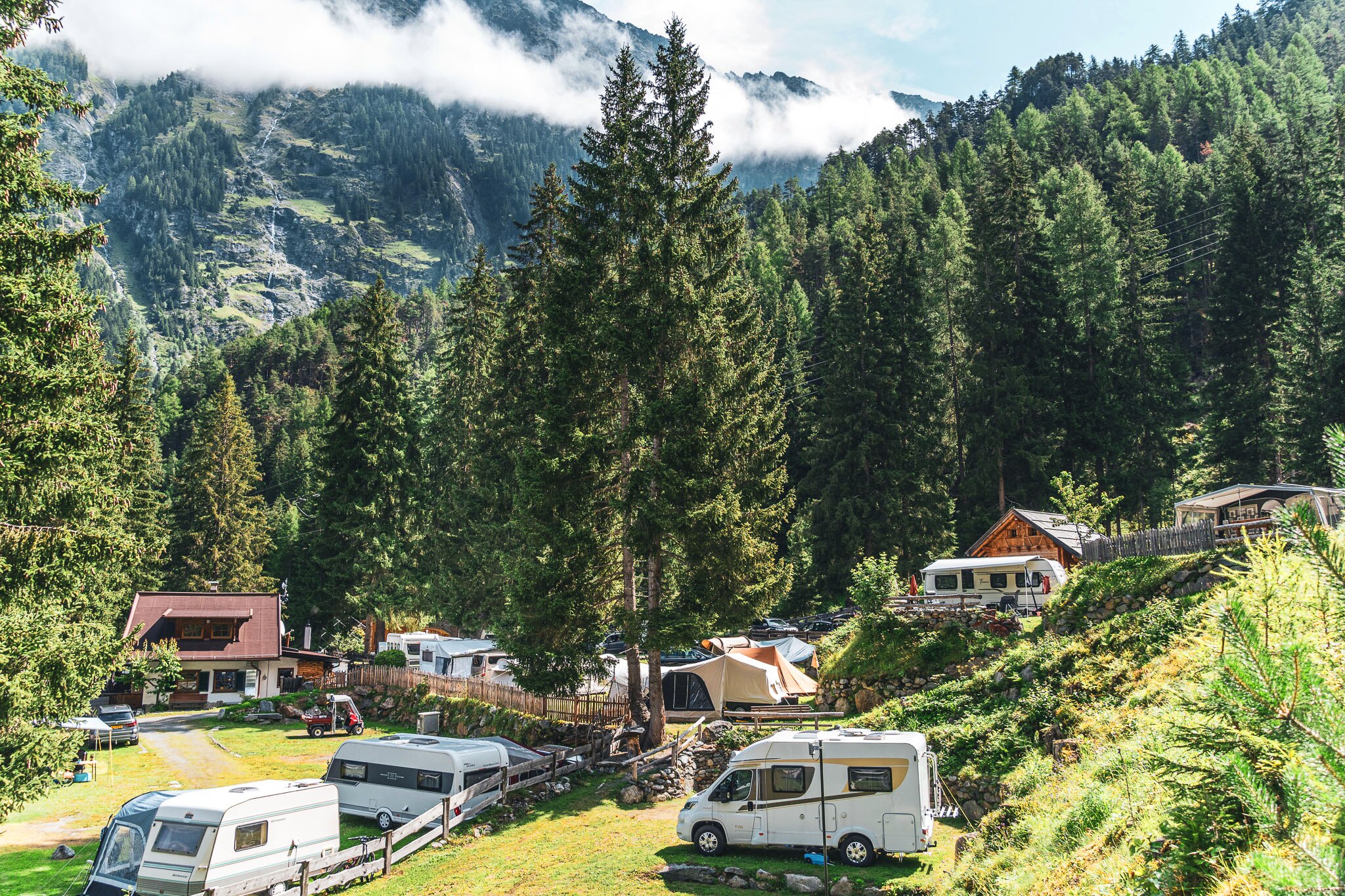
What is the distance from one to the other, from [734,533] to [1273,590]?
21009 millimetres

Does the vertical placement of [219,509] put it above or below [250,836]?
above

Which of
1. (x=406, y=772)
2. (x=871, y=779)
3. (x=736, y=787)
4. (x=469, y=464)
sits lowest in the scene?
(x=406, y=772)

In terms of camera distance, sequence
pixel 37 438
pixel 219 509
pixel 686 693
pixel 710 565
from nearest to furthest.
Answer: pixel 37 438, pixel 710 565, pixel 686 693, pixel 219 509

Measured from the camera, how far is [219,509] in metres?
60.3

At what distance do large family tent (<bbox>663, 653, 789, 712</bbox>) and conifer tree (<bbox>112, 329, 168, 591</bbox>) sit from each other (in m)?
28.3

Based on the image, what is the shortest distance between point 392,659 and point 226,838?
24.6 meters

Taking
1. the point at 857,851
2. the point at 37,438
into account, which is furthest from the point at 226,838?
the point at 857,851

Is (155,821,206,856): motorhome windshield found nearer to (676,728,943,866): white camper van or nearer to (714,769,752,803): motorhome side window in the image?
(676,728,943,866): white camper van

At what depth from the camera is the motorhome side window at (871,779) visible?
15.1 metres

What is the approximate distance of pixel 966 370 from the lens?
54.7 meters

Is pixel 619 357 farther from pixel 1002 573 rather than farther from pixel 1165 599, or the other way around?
pixel 1002 573

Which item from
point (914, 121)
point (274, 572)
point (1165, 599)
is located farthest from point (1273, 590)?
point (914, 121)

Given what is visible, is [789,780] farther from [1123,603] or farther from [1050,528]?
[1050,528]

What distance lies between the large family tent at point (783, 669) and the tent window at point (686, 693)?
5.40 ft
